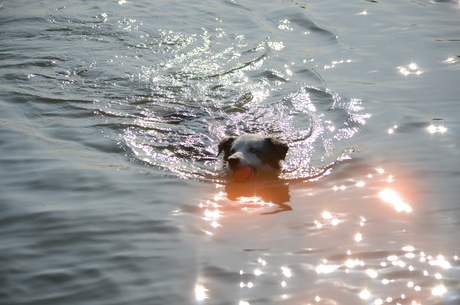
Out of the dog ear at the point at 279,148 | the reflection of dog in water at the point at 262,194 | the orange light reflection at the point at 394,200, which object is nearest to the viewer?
the orange light reflection at the point at 394,200

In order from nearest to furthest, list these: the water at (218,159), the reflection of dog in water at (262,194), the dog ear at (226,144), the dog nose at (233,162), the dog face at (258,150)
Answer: the water at (218,159)
the reflection of dog in water at (262,194)
the dog nose at (233,162)
the dog face at (258,150)
the dog ear at (226,144)

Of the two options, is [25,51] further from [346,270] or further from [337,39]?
[346,270]

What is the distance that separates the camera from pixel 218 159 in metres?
8.37

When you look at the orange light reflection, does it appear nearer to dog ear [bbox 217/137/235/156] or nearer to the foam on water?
the foam on water

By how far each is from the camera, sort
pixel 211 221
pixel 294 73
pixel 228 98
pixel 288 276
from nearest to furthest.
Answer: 1. pixel 288 276
2. pixel 211 221
3. pixel 228 98
4. pixel 294 73

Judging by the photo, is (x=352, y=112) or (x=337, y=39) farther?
(x=337, y=39)

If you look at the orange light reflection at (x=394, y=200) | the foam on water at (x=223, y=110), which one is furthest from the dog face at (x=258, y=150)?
the orange light reflection at (x=394, y=200)

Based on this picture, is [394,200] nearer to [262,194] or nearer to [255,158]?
[262,194]

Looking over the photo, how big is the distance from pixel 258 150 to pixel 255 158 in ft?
0.53

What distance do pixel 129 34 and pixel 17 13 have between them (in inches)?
155

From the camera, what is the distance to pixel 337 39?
13102 mm

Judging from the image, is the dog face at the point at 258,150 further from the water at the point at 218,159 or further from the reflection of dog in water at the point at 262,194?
the reflection of dog in water at the point at 262,194


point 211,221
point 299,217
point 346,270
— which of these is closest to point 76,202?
point 211,221

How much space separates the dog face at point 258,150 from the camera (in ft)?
25.6
